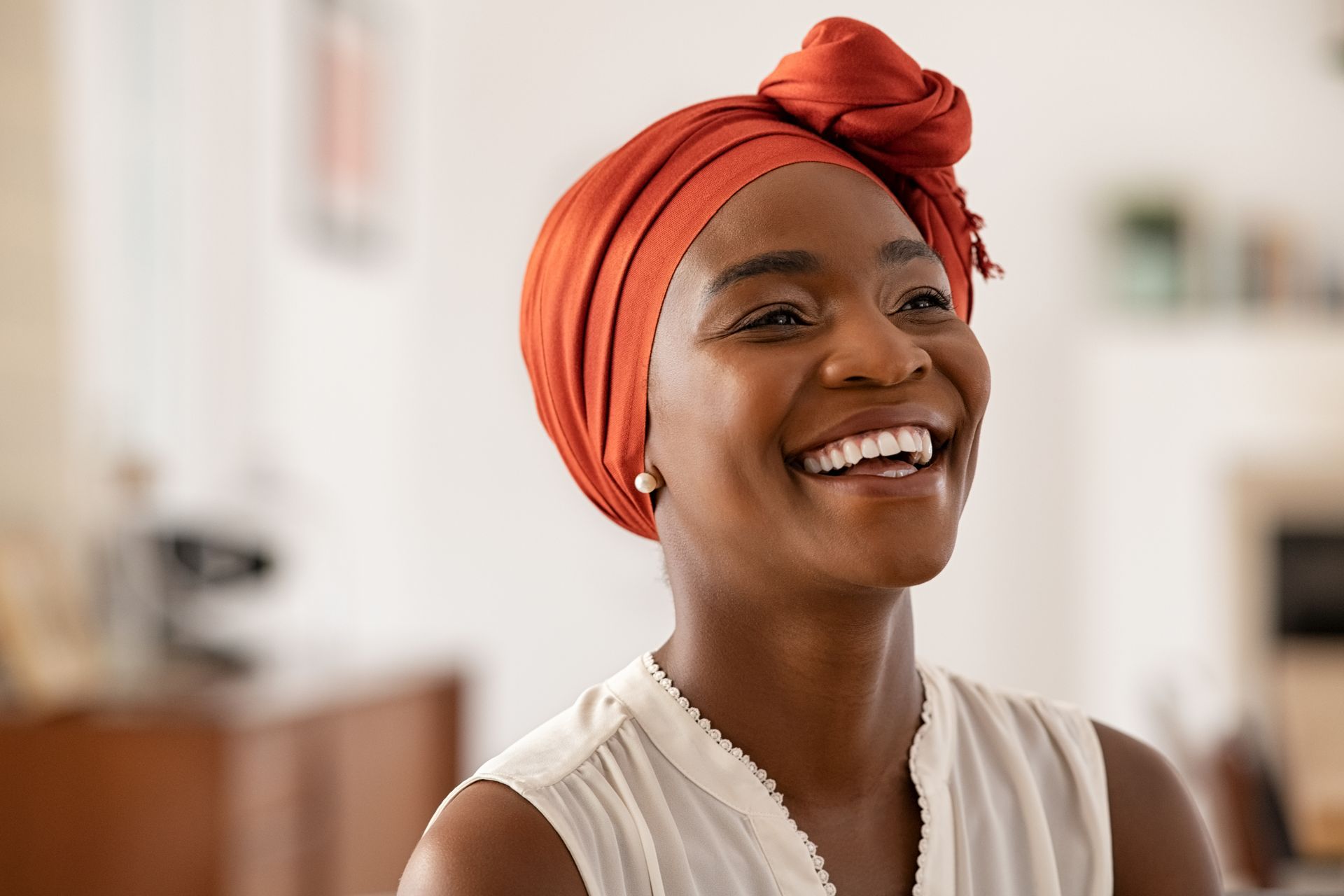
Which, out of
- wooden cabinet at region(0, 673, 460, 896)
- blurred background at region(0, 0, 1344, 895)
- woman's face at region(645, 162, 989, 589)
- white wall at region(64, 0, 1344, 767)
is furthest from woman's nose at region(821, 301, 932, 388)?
white wall at region(64, 0, 1344, 767)

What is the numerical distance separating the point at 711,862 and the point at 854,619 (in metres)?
0.19

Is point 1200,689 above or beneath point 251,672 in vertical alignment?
beneath

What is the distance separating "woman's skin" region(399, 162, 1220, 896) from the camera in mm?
945

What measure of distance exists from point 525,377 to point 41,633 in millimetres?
2683

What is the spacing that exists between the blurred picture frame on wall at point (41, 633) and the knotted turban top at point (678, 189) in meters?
2.11

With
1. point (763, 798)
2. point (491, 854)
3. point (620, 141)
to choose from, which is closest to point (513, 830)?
point (491, 854)

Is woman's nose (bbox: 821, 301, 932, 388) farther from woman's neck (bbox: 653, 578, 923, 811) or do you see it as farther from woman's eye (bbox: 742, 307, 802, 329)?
woman's neck (bbox: 653, 578, 923, 811)

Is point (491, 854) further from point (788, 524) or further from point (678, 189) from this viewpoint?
point (678, 189)

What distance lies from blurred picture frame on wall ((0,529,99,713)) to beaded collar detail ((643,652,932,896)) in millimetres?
2125

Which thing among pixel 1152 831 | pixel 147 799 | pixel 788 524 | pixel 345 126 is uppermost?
pixel 345 126

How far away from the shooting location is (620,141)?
555 cm

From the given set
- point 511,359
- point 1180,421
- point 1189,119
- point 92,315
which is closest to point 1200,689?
point 1180,421

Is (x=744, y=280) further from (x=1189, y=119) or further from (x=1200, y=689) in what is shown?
(x=1189, y=119)

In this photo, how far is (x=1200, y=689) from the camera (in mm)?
4984
